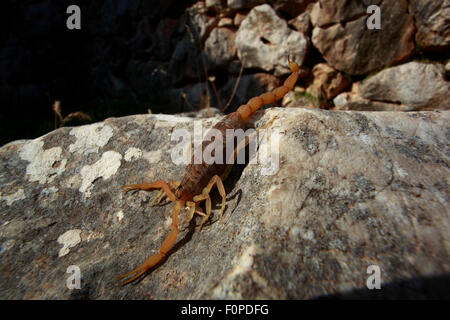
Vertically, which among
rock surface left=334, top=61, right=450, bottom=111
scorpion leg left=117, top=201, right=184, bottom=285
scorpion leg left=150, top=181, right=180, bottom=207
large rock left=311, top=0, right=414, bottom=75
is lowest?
scorpion leg left=117, top=201, right=184, bottom=285

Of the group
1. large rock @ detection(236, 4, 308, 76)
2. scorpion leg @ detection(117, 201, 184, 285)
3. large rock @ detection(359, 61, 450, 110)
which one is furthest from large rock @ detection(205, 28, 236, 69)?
scorpion leg @ detection(117, 201, 184, 285)

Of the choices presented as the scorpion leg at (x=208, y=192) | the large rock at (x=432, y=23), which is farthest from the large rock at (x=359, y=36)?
the scorpion leg at (x=208, y=192)

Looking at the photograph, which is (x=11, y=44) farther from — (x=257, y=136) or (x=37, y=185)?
(x=257, y=136)

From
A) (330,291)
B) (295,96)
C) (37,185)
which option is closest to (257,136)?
(330,291)

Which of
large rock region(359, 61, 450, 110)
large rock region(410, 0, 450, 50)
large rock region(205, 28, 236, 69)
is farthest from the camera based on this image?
large rock region(205, 28, 236, 69)

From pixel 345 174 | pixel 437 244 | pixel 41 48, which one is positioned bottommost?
pixel 437 244

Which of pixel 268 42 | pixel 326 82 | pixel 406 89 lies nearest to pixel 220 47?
pixel 268 42

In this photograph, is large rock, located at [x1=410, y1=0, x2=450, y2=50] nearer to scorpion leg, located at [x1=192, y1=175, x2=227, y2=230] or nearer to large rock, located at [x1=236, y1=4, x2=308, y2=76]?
Result: large rock, located at [x1=236, y1=4, x2=308, y2=76]
